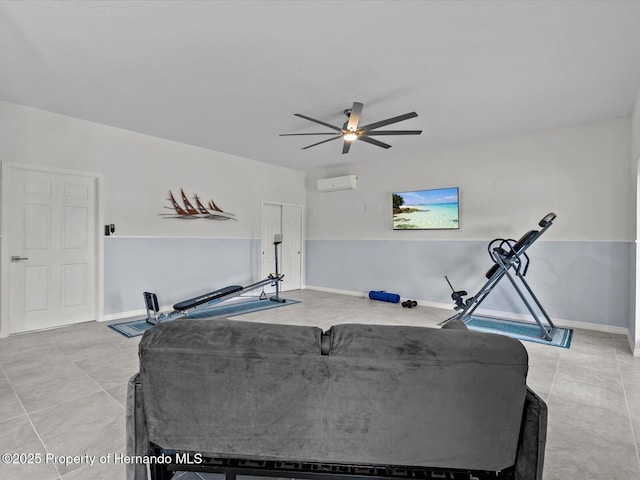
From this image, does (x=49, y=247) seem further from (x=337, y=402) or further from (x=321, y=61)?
(x=337, y=402)

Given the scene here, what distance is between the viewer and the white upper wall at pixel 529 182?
14.1 ft

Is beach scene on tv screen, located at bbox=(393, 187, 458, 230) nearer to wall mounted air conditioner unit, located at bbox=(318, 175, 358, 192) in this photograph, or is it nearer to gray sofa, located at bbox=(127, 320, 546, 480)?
wall mounted air conditioner unit, located at bbox=(318, 175, 358, 192)

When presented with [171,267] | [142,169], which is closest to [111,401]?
[171,267]

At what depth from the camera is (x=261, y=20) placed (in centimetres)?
240

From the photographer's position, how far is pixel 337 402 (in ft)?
4.04

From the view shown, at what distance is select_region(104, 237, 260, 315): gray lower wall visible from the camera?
15.6ft

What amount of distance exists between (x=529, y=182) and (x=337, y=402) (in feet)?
16.3

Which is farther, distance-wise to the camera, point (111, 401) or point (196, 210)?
point (196, 210)

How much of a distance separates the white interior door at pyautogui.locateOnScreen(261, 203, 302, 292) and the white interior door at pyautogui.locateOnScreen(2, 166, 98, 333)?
120 inches

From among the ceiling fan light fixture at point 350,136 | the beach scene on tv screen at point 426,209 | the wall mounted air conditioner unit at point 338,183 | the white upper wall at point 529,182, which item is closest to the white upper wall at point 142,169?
the wall mounted air conditioner unit at point 338,183

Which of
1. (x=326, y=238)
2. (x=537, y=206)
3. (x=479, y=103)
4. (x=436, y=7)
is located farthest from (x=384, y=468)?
(x=326, y=238)

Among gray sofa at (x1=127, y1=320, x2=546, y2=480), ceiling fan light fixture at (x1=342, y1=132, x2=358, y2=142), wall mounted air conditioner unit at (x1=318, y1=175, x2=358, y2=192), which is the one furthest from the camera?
wall mounted air conditioner unit at (x1=318, y1=175, x2=358, y2=192)

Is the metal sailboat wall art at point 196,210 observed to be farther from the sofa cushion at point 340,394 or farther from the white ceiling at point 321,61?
the sofa cushion at point 340,394

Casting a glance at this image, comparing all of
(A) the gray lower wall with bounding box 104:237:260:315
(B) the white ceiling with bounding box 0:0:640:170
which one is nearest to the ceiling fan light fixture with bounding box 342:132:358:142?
(B) the white ceiling with bounding box 0:0:640:170
